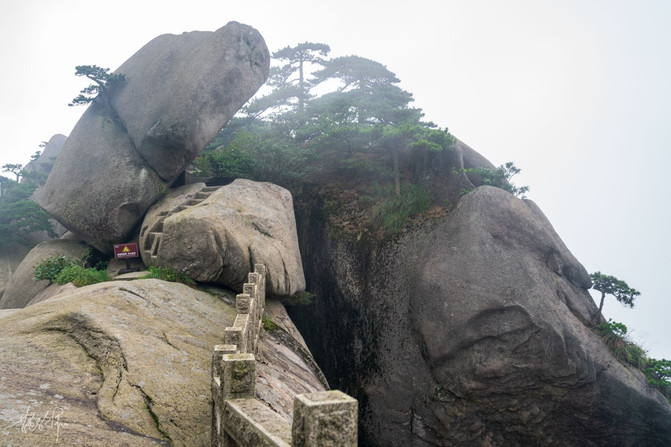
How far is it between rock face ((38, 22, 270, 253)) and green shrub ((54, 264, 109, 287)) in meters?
2.51

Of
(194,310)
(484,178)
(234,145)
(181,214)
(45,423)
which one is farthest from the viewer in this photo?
(234,145)

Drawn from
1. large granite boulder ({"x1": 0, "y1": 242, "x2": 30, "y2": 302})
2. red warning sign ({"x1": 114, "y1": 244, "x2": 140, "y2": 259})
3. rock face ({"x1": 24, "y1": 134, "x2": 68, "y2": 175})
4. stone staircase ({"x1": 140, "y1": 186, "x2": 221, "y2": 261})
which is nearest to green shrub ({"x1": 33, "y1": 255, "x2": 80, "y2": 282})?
red warning sign ({"x1": 114, "y1": 244, "x2": 140, "y2": 259})

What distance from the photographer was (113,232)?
16672 millimetres

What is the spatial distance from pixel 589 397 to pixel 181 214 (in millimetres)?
15080

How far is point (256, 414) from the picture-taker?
4.95 m

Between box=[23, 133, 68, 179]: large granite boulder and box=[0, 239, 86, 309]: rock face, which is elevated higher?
box=[23, 133, 68, 179]: large granite boulder

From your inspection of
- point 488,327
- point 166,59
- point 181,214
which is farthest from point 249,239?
point 166,59

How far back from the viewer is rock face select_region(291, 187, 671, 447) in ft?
46.2

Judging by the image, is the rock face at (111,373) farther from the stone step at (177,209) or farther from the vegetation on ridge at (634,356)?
the vegetation on ridge at (634,356)

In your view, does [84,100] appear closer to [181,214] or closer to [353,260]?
[181,214]

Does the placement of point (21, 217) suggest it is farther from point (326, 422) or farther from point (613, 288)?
point (613, 288)

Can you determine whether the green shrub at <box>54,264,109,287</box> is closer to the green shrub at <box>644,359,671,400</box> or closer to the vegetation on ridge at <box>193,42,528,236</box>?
the vegetation on ridge at <box>193,42,528,236</box>

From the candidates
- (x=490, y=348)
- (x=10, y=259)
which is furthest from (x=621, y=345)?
(x=10, y=259)

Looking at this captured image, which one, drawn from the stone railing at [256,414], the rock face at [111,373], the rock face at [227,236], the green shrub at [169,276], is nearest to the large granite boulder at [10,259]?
the rock face at [227,236]
